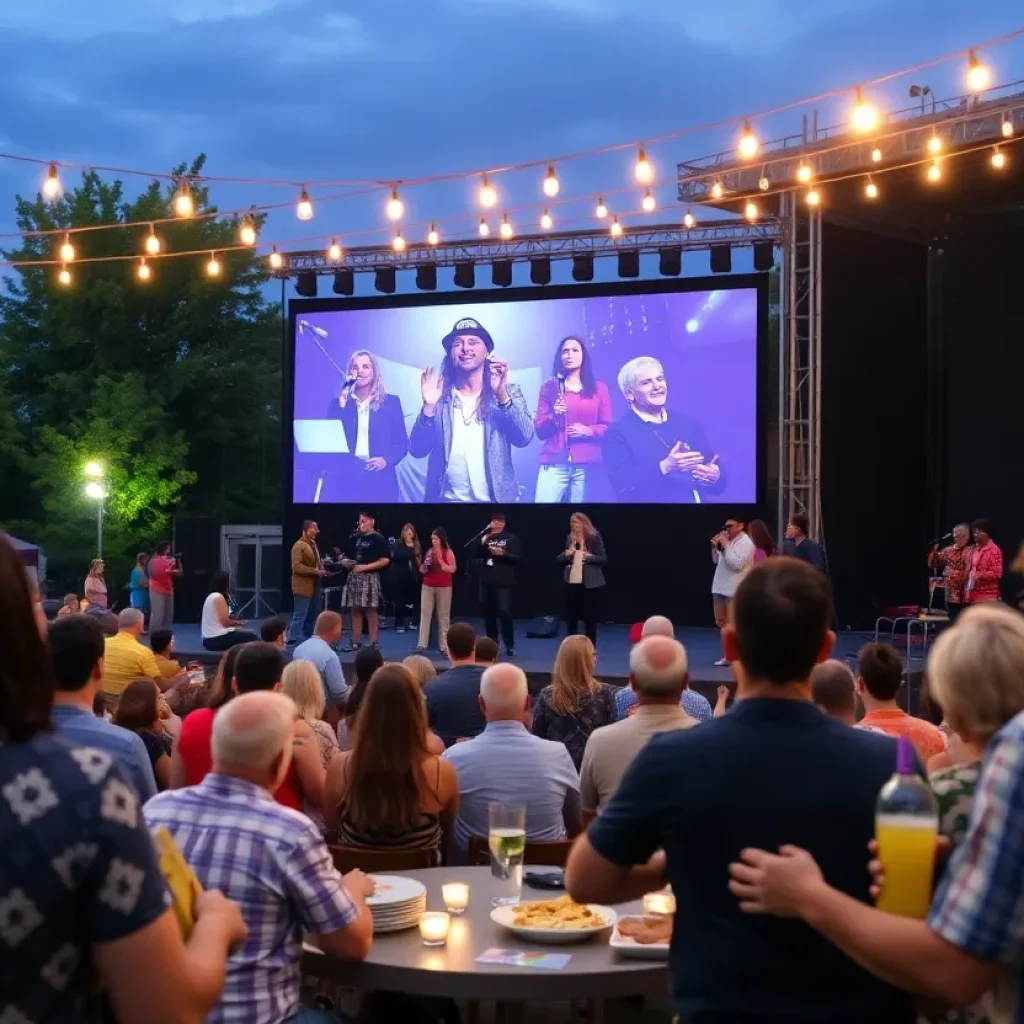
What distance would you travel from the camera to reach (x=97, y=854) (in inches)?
49.2

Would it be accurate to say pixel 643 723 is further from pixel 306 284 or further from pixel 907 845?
pixel 306 284

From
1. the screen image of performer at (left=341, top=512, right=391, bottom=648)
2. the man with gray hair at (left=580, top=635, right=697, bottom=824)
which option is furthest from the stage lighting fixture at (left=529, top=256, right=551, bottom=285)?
the man with gray hair at (left=580, top=635, right=697, bottom=824)

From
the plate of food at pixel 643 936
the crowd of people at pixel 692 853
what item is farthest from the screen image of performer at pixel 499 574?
the plate of food at pixel 643 936

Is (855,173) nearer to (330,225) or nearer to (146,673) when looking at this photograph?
(146,673)

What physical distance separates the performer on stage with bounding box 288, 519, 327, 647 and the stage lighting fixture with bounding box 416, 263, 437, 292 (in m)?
4.90

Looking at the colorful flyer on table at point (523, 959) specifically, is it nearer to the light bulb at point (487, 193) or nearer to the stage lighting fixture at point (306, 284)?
the light bulb at point (487, 193)

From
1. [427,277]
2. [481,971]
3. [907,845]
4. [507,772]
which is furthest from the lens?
[427,277]

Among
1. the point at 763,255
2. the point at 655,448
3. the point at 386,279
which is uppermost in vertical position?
the point at 386,279

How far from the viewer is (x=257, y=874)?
7.97 feet

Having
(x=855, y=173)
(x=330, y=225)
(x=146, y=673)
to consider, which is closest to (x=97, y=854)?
(x=146, y=673)

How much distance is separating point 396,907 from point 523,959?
0.32 metres

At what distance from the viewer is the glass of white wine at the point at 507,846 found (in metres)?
2.97

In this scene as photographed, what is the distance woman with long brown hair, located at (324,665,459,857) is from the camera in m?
3.64

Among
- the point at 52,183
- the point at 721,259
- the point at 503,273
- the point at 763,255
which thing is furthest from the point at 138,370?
the point at 52,183
